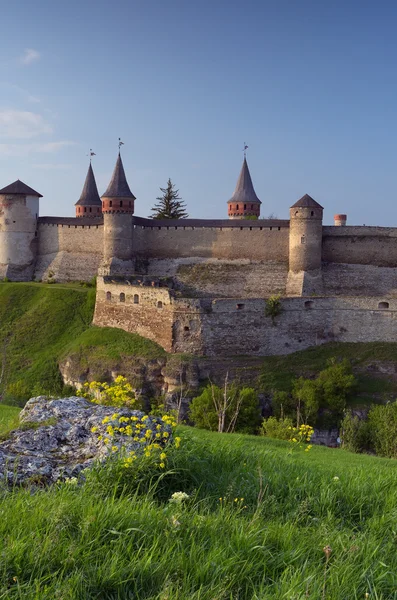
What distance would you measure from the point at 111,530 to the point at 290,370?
26.9 metres

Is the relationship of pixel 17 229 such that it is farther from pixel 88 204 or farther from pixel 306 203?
pixel 306 203

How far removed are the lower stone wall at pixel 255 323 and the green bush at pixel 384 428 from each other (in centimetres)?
677

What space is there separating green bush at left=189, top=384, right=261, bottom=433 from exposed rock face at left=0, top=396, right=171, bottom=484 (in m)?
18.8

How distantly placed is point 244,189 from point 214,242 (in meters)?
11.4

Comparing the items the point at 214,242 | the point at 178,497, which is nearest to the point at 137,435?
the point at 178,497

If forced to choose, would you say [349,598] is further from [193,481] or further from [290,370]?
[290,370]

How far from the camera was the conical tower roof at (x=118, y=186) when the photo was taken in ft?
137

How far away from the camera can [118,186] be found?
4222 centimetres

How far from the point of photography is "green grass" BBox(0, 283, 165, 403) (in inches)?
1277

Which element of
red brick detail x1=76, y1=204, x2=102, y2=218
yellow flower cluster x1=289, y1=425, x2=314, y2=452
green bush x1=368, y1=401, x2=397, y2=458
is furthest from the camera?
red brick detail x1=76, y1=204, x2=102, y2=218

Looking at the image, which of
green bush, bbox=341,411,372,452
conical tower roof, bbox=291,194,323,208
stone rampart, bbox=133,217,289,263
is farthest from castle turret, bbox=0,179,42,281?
green bush, bbox=341,411,372,452

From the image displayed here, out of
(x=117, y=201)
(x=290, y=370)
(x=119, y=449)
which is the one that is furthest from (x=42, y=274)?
(x=119, y=449)

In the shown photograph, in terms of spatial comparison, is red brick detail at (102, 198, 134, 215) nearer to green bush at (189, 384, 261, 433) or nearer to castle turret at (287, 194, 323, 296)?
castle turret at (287, 194, 323, 296)

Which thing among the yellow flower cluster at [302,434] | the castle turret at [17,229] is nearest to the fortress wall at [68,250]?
the castle turret at [17,229]
